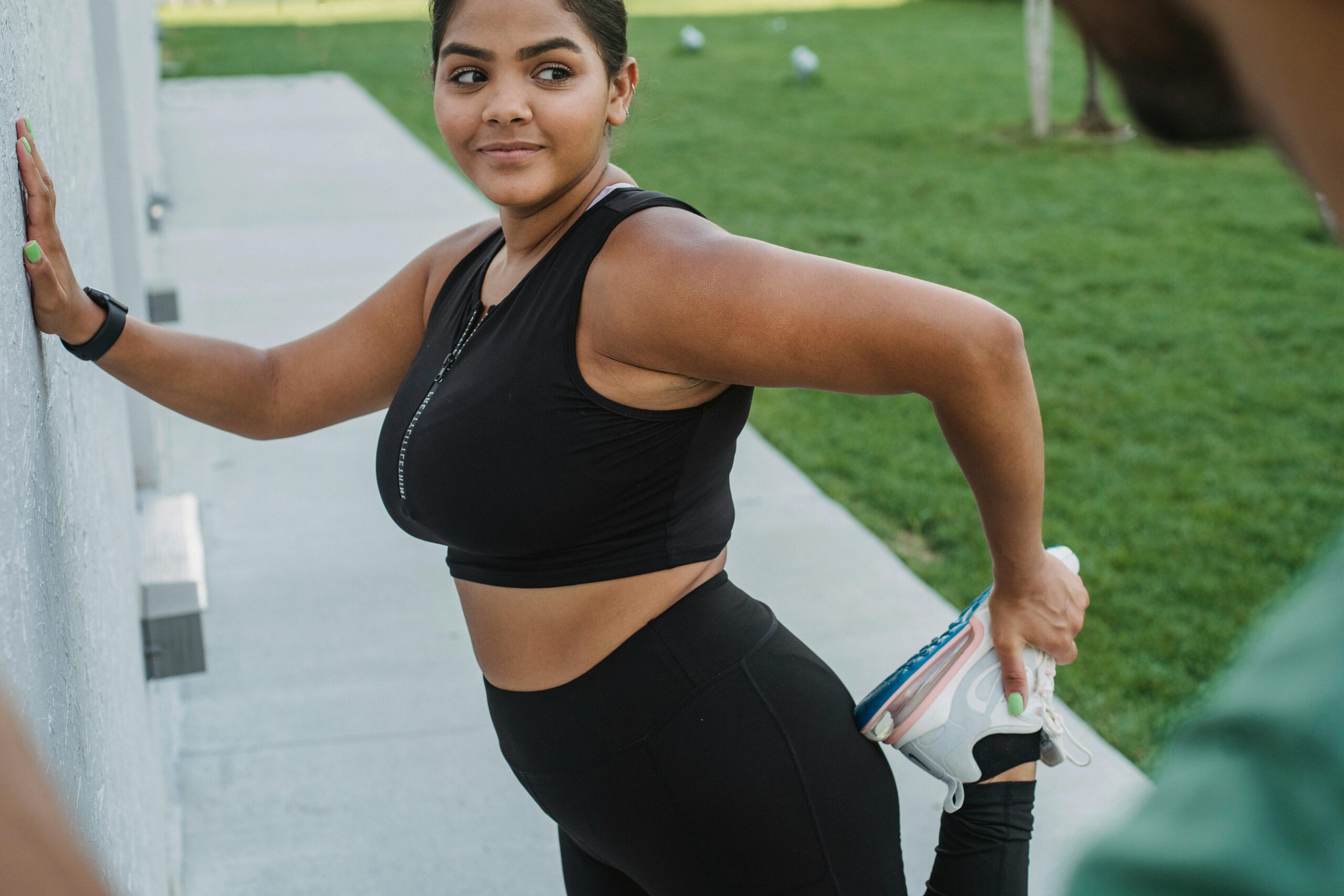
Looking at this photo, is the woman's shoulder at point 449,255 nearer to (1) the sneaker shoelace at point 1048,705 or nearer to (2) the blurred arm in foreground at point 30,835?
(1) the sneaker shoelace at point 1048,705

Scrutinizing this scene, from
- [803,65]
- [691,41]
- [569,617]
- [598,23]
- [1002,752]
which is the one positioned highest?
[598,23]

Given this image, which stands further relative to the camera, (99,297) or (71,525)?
(99,297)

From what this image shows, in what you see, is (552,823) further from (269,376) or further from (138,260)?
(138,260)

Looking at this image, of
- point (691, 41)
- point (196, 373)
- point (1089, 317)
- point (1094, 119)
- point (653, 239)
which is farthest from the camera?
point (691, 41)

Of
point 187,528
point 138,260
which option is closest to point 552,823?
point 187,528

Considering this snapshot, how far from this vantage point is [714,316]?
1.48 metres

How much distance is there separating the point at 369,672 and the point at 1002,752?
7.55ft

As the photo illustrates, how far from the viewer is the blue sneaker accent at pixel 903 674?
1.72 m

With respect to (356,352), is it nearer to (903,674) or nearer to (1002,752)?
(903,674)

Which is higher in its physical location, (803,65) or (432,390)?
(432,390)

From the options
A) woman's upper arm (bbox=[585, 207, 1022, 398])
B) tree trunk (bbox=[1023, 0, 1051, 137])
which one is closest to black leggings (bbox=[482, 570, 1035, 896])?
woman's upper arm (bbox=[585, 207, 1022, 398])

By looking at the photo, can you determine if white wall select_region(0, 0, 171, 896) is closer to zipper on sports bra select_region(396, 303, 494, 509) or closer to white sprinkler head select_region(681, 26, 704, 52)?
zipper on sports bra select_region(396, 303, 494, 509)

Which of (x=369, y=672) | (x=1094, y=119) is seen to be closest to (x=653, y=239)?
(x=369, y=672)

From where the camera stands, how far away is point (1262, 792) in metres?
0.45
